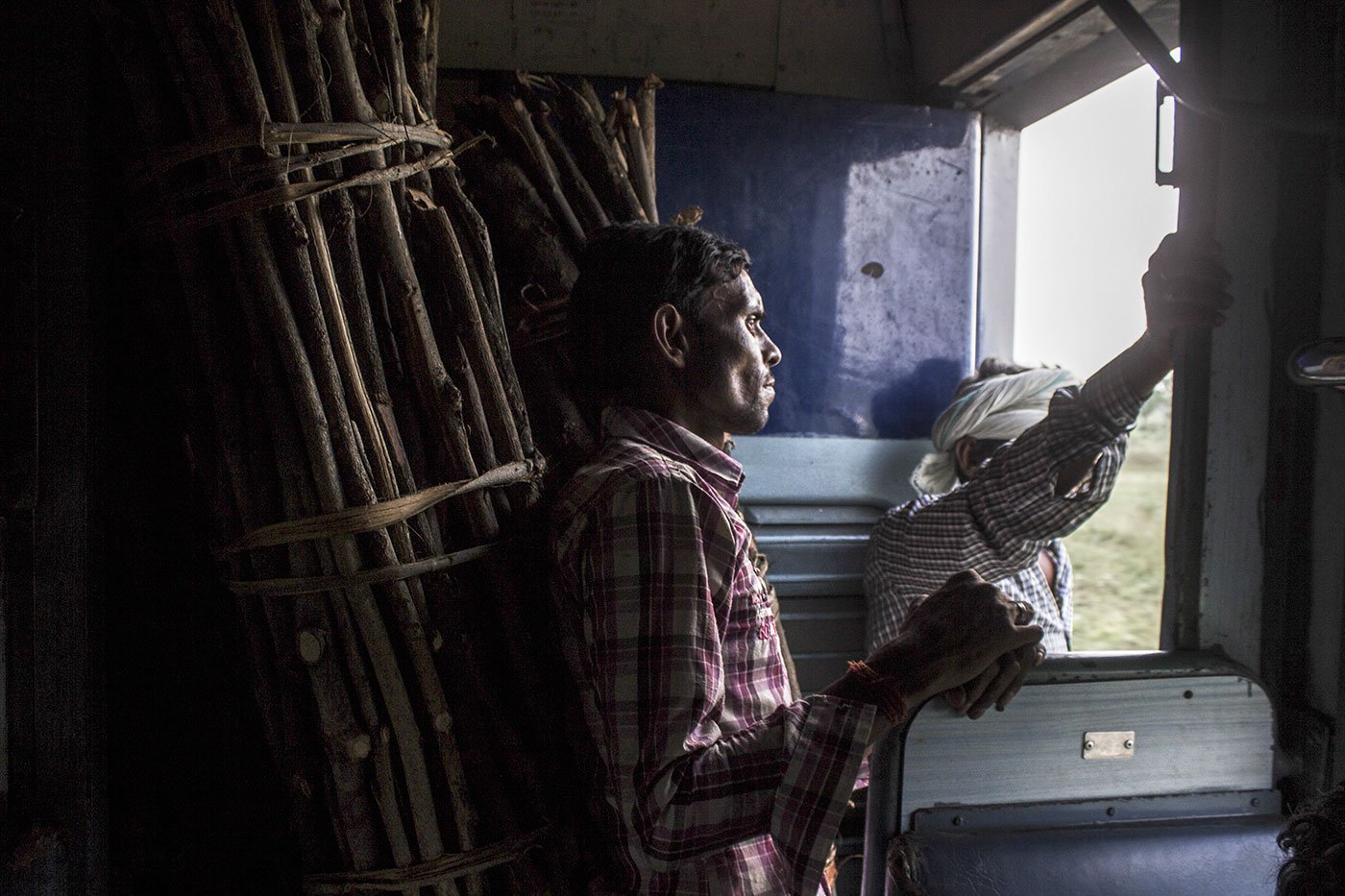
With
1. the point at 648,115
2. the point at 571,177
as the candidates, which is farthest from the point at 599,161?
the point at 648,115

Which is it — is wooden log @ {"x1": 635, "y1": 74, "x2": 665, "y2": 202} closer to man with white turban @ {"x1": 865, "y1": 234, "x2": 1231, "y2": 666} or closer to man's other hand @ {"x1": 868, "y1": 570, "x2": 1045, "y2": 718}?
man with white turban @ {"x1": 865, "y1": 234, "x2": 1231, "y2": 666}

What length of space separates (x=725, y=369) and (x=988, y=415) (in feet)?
4.60

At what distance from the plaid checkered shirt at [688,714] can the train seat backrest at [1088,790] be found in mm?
140

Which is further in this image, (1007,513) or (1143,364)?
(1007,513)

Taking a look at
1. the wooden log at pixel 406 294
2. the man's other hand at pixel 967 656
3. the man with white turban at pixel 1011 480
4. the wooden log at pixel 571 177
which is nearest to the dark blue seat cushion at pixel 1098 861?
the man's other hand at pixel 967 656

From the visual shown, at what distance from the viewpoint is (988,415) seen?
2734 mm

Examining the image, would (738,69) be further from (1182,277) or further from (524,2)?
(1182,277)

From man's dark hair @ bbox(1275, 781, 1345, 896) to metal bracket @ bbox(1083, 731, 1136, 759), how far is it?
10.8 inches

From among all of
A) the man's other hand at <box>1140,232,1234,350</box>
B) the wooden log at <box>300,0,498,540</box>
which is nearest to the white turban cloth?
the man's other hand at <box>1140,232,1234,350</box>

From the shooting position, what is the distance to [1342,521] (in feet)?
4.56

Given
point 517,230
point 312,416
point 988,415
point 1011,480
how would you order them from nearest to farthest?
point 312,416, point 517,230, point 1011,480, point 988,415

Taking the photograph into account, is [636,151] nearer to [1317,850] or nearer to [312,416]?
[312,416]

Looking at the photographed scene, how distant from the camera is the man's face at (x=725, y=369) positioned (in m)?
1.59

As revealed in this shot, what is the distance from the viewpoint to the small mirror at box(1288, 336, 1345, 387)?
3.81 feet
